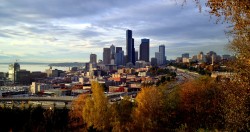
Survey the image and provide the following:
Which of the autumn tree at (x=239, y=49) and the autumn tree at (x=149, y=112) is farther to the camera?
the autumn tree at (x=149, y=112)

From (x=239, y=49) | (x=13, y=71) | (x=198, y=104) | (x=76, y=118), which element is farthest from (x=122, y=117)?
(x=13, y=71)

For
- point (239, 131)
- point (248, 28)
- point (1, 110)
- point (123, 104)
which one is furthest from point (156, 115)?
point (248, 28)

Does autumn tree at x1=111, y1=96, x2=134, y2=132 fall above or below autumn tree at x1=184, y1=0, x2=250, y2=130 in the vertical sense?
below

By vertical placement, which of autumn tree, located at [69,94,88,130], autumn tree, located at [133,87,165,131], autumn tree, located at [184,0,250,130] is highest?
autumn tree, located at [184,0,250,130]

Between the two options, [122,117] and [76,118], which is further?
[76,118]

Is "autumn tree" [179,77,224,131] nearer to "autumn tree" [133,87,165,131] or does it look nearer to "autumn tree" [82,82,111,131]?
"autumn tree" [133,87,165,131]

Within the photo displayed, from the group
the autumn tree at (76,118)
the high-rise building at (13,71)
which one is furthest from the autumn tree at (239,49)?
the high-rise building at (13,71)

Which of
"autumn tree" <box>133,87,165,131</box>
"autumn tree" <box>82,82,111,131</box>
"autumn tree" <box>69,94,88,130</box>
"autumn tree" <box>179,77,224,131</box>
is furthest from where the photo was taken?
"autumn tree" <box>69,94,88,130</box>

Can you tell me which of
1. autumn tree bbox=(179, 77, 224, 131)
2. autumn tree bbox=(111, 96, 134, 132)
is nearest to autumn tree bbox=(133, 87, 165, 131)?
autumn tree bbox=(111, 96, 134, 132)

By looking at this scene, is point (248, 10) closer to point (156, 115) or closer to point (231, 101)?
point (231, 101)

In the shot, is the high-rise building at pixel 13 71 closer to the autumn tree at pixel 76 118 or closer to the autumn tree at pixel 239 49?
the autumn tree at pixel 76 118

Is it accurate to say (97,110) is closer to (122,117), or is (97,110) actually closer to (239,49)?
(122,117)
